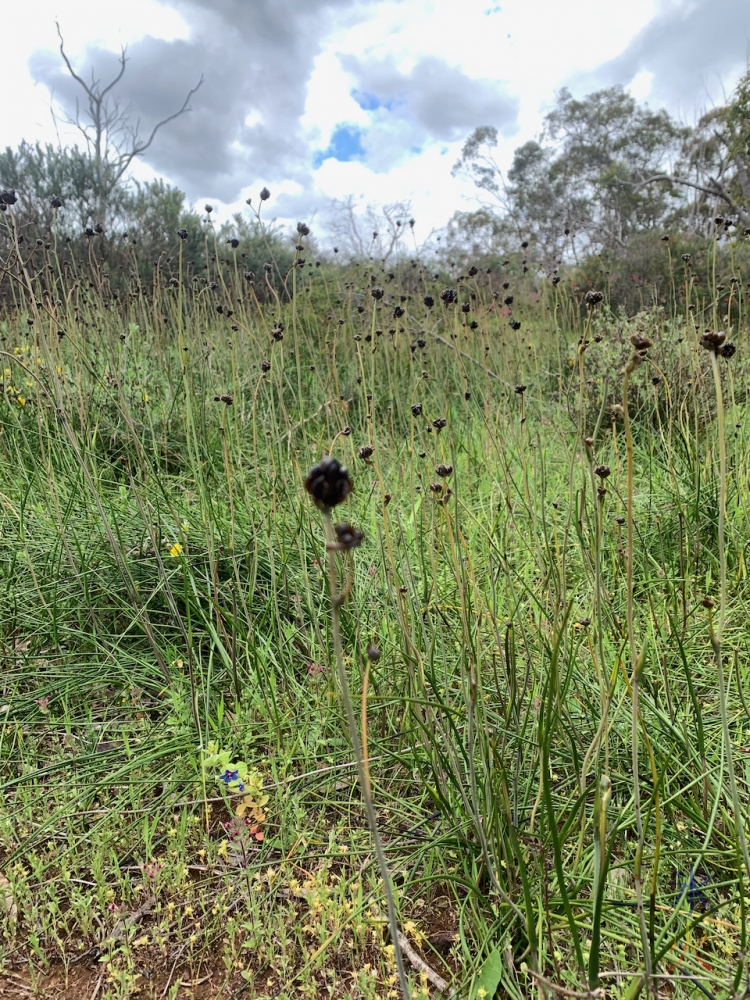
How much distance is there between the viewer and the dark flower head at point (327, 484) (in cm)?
43

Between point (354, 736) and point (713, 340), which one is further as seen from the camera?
point (713, 340)

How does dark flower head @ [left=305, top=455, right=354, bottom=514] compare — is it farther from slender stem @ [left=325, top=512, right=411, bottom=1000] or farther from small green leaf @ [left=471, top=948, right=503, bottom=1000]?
small green leaf @ [left=471, top=948, right=503, bottom=1000]

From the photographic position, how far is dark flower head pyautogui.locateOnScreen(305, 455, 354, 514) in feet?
1.42

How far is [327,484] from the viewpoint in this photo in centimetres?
44

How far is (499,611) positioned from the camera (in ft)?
6.19

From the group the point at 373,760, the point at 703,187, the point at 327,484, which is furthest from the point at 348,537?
the point at 703,187

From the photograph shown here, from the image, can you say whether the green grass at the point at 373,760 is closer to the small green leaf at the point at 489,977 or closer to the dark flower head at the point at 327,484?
the small green leaf at the point at 489,977

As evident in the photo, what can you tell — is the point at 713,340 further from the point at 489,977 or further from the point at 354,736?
the point at 489,977

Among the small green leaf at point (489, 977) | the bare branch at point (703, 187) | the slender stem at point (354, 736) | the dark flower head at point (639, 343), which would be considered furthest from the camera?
the bare branch at point (703, 187)

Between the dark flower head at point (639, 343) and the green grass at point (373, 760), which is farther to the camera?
the green grass at point (373, 760)

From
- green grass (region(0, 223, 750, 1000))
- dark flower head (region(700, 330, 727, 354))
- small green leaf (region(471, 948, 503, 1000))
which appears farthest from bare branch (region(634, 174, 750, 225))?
small green leaf (region(471, 948, 503, 1000))

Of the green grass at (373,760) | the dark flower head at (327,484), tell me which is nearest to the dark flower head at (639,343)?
the green grass at (373,760)

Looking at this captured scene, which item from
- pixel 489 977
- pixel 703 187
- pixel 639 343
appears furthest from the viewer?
pixel 703 187

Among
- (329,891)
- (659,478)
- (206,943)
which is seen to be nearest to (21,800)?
(206,943)
